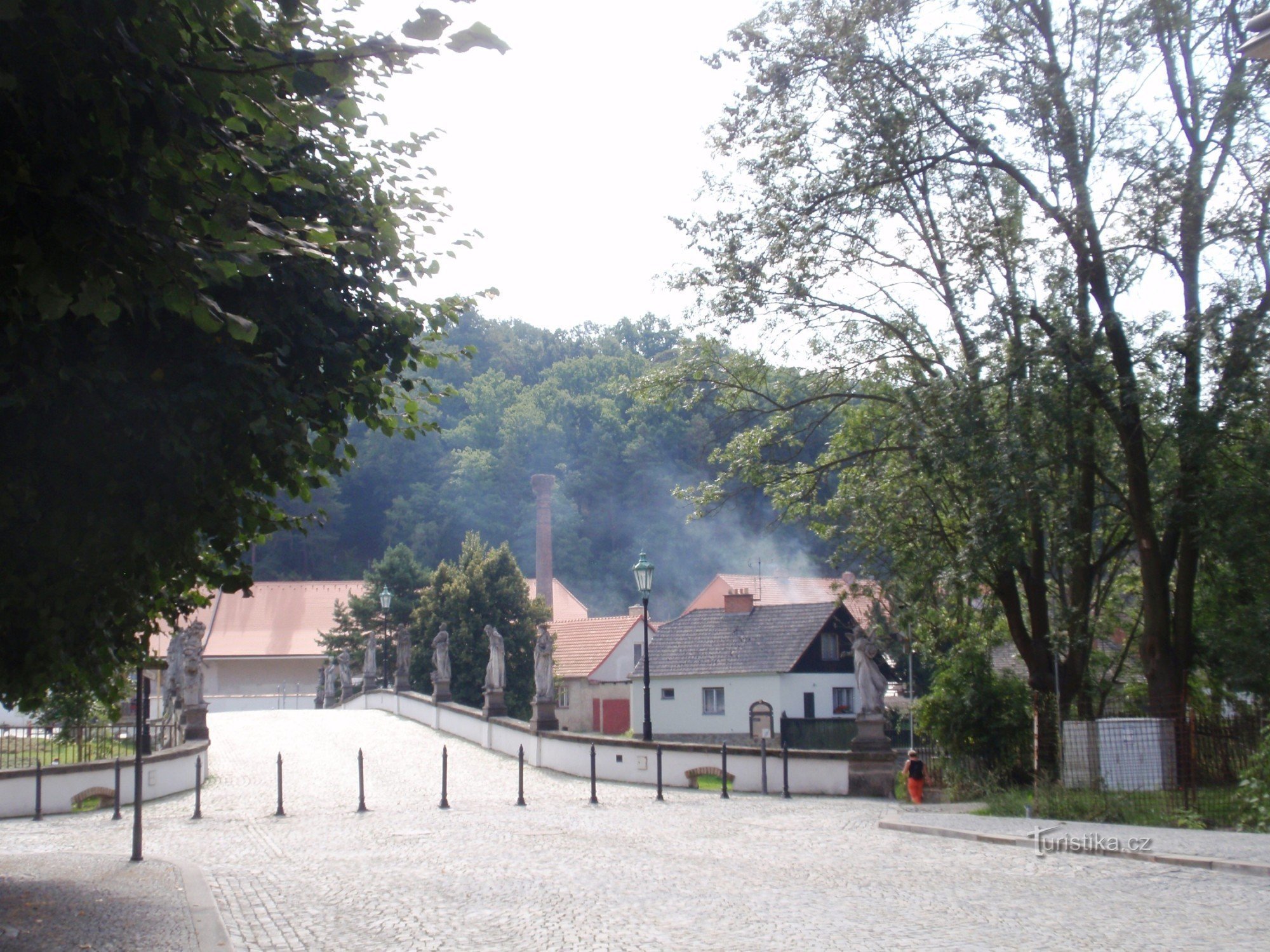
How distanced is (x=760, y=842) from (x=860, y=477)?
907 centimetres

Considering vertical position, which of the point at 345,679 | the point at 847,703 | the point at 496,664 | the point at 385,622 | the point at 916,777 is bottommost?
the point at 847,703

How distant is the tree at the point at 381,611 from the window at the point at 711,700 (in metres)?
15.1

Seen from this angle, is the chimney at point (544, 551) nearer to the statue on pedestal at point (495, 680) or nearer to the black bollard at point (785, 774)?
the statue on pedestal at point (495, 680)

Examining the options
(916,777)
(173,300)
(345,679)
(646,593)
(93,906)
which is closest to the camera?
(173,300)

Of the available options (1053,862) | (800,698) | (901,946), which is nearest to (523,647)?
(800,698)

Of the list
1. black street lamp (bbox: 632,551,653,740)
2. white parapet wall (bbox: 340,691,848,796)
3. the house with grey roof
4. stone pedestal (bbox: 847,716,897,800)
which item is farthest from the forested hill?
stone pedestal (bbox: 847,716,897,800)

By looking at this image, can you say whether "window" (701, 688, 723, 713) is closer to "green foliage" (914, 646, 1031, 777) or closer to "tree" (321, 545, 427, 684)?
"tree" (321, 545, 427, 684)

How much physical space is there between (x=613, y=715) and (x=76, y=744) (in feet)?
110

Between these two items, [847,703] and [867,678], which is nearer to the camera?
[867,678]

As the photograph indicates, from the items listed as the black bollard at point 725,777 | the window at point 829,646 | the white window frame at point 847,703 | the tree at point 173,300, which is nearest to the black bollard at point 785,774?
the black bollard at point 725,777

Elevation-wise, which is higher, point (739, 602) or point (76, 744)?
point (739, 602)

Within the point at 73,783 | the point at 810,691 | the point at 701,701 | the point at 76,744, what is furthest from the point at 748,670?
the point at 73,783

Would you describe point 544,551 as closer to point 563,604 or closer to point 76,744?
point 563,604

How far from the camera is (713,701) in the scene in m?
46.8
